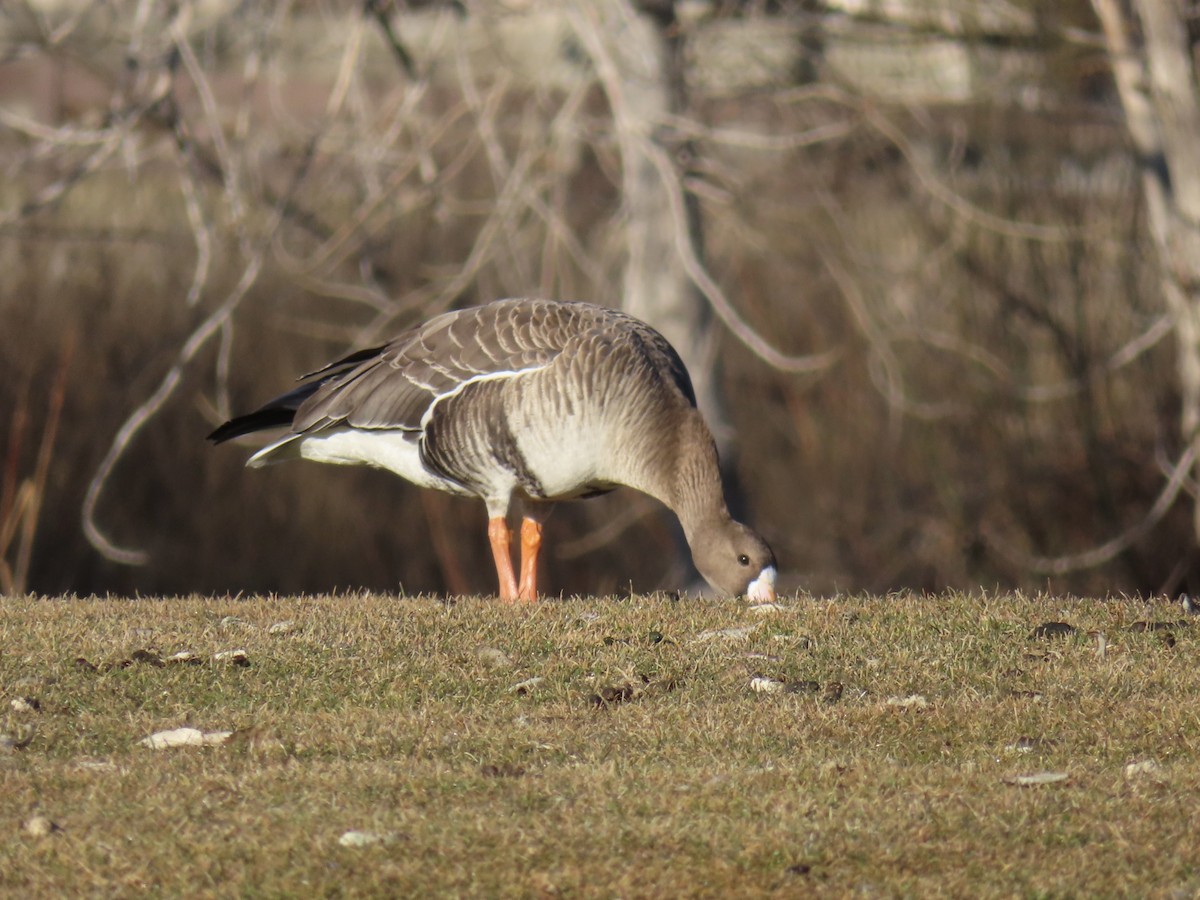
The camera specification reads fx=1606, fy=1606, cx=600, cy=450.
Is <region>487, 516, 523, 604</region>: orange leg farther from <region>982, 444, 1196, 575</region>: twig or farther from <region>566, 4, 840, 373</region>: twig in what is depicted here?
<region>982, 444, 1196, 575</region>: twig

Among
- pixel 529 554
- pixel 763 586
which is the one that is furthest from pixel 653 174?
pixel 763 586

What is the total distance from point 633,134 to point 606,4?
1.38 meters

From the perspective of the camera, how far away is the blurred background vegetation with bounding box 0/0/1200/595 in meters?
10.6

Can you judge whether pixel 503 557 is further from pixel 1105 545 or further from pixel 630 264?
pixel 1105 545

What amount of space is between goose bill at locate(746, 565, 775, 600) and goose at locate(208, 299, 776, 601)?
A: 13 millimetres

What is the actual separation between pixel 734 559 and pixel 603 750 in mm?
3126

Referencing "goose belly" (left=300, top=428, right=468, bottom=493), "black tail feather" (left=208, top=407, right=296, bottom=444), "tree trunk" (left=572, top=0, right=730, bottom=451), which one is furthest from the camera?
"tree trunk" (left=572, top=0, right=730, bottom=451)

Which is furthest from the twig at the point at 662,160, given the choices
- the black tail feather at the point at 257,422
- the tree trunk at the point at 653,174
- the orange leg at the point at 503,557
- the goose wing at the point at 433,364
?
the black tail feather at the point at 257,422

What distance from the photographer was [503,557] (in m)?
8.45

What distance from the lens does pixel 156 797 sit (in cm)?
454

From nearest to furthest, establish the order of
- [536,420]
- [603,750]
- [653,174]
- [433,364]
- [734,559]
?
[603,750], [734,559], [536,420], [433,364], [653,174]

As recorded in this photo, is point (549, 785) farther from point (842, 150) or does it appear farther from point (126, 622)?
point (842, 150)

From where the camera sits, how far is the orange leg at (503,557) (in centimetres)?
830

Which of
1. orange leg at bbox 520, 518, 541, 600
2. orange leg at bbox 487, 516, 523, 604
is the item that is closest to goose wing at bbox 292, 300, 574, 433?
orange leg at bbox 487, 516, 523, 604
